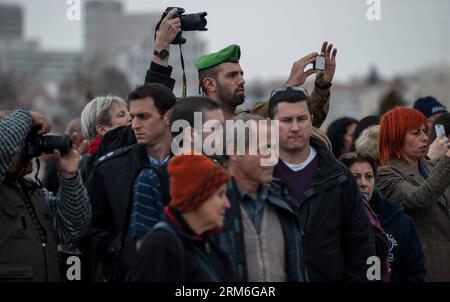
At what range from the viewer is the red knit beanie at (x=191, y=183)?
19.1 feet

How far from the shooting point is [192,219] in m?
5.87

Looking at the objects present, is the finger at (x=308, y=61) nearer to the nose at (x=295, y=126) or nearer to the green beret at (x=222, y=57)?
the green beret at (x=222, y=57)

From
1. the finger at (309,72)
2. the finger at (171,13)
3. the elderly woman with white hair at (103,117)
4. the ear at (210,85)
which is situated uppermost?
the finger at (171,13)

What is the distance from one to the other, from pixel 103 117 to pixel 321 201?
2573mm

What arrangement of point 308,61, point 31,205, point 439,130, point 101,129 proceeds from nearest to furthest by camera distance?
point 31,205 → point 308,61 → point 101,129 → point 439,130

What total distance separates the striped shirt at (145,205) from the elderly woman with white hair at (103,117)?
2490mm

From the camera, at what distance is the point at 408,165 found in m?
9.24

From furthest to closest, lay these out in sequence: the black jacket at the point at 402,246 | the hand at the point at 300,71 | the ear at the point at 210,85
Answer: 1. the hand at the point at 300,71
2. the ear at the point at 210,85
3. the black jacket at the point at 402,246

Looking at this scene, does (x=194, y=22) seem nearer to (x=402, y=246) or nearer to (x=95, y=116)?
(x=95, y=116)

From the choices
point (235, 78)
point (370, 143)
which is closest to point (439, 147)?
point (370, 143)

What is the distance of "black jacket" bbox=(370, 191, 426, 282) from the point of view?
8.35 m

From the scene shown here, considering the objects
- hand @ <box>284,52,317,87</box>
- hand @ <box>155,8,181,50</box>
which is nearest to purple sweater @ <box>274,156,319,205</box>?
hand @ <box>284,52,317,87</box>

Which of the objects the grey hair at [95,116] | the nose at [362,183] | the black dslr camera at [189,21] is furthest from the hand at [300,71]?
the grey hair at [95,116]
